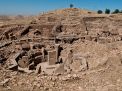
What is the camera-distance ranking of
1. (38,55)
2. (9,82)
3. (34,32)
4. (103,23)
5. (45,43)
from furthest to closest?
(103,23) → (34,32) → (45,43) → (38,55) → (9,82)

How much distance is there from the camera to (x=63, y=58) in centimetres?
1606

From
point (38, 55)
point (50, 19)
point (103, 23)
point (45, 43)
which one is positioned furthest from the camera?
point (50, 19)

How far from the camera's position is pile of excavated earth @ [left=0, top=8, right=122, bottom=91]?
7.80 m

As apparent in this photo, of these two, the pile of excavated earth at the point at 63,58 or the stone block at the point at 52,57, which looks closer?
the pile of excavated earth at the point at 63,58

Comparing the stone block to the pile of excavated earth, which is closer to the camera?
the pile of excavated earth

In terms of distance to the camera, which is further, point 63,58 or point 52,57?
point 63,58

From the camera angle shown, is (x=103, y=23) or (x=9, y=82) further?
(x=103, y=23)

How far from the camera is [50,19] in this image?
29656mm

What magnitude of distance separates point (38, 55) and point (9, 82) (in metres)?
9.02

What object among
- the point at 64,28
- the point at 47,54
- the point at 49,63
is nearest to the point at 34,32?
the point at 64,28

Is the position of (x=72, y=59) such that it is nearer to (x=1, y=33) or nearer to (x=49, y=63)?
(x=49, y=63)

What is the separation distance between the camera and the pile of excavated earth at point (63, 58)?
25.6 ft

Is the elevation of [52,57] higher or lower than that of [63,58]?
higher

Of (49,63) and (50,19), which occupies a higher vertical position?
(50,19)
